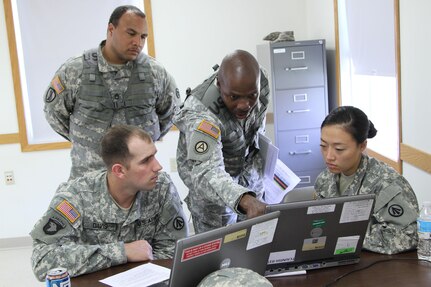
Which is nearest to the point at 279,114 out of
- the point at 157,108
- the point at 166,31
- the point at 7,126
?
the point at 166,31

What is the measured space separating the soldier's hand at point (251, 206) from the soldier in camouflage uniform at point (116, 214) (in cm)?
44

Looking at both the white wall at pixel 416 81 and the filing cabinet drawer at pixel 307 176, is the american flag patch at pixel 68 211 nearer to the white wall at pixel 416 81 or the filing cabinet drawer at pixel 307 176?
the white wall at pixel 416 81

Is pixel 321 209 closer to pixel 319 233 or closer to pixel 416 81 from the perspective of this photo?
pixel 319 233

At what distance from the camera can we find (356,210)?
5.30 ft

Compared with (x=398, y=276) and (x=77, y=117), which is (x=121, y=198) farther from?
(x=398, y=276)

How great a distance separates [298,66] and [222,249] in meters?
3.03

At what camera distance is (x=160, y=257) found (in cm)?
198

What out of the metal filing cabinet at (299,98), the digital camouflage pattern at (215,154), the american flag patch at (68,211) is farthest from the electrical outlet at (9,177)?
the american flag patch at (68,211)

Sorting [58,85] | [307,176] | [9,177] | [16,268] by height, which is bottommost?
[16,268]

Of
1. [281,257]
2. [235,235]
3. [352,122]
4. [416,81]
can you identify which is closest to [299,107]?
[416,81]

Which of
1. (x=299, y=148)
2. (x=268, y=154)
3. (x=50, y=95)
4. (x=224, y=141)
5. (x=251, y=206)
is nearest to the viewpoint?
(x=251, y=206)

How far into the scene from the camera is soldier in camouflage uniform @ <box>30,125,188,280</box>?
1.82 meters

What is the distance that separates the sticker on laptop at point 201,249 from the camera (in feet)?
4.25

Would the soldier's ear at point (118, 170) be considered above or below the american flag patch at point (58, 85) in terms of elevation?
below
